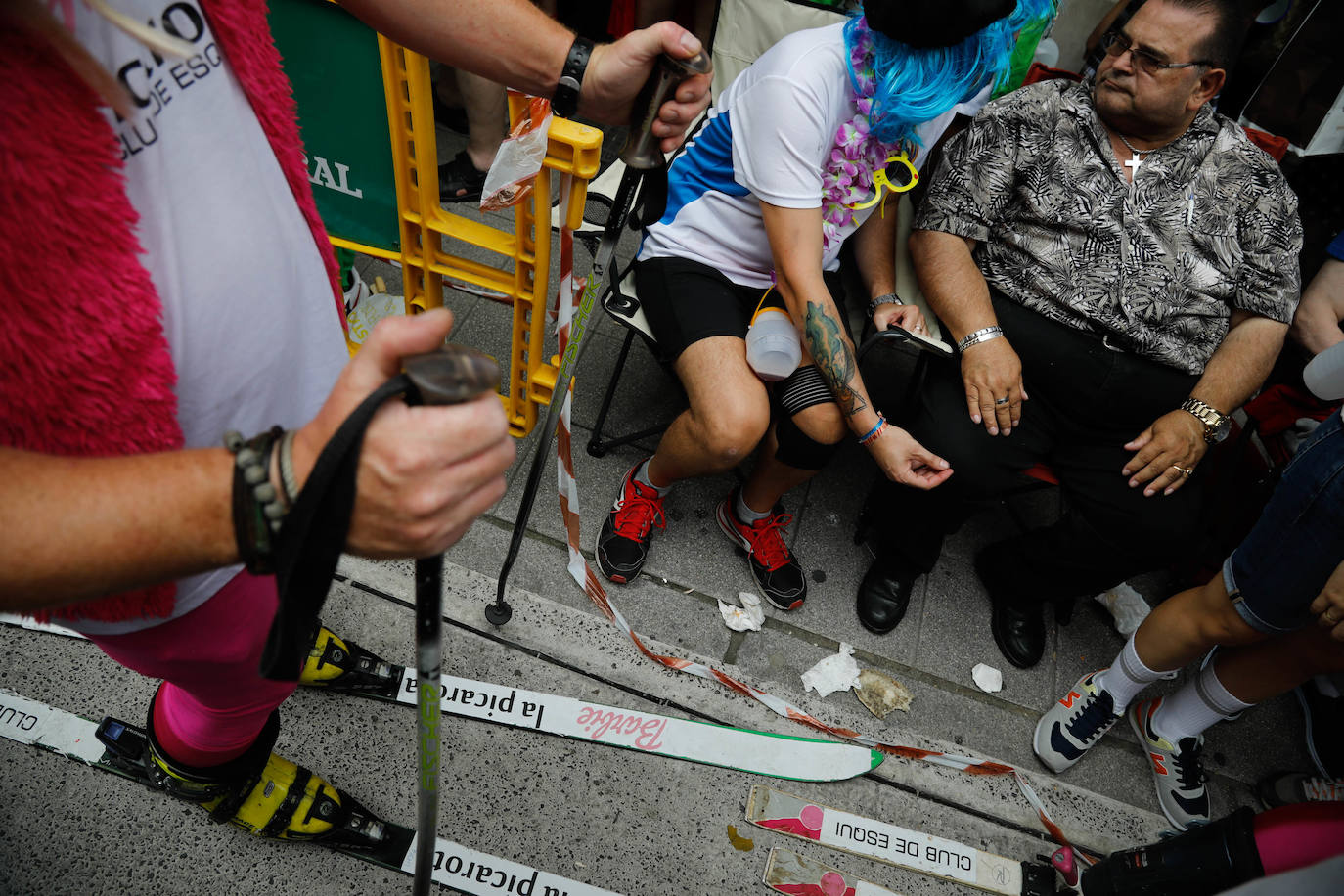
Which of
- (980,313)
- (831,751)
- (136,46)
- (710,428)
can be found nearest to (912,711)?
(831,751)

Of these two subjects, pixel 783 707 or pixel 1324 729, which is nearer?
pixel 783 707

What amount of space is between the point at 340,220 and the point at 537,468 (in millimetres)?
1246

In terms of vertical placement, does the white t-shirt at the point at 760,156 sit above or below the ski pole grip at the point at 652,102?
below

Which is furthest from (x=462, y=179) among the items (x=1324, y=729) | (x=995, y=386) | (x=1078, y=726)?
(x=1324, y=729)

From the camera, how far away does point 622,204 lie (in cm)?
Result: 166

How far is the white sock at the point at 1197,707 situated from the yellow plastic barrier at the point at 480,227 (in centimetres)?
219

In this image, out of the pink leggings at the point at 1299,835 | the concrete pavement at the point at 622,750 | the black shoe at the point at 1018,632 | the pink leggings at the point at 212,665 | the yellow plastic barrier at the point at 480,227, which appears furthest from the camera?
the black shoe at the point at 1018,632

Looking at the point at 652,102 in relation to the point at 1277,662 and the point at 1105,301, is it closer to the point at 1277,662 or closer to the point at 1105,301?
the point at 1105,301

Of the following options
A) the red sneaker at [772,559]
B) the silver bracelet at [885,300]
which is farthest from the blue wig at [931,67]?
the red sneaker at [772,559]

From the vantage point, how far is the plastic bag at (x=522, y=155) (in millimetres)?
1804

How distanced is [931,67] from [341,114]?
1.71m

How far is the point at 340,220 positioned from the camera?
2.55m

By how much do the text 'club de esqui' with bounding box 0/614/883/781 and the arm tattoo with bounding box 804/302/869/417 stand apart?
1.00 m

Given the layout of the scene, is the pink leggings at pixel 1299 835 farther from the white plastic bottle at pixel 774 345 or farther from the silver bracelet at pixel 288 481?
the silver bracelet at pixel 288 481
